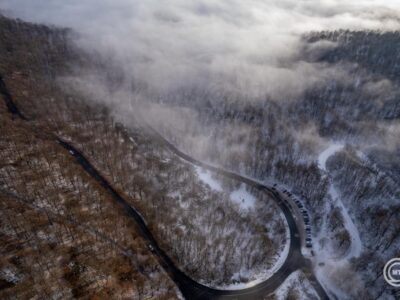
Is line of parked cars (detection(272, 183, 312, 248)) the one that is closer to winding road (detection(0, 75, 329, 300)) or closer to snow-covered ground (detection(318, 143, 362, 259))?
winding road (detection(0, 75, 329, 300))

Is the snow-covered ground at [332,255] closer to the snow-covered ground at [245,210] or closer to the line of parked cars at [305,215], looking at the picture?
→ the line of parked cars at [305,215]

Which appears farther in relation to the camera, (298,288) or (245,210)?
(245,210)

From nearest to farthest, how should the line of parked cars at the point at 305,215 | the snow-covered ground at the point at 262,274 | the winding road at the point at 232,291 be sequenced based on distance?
the winding road at the point at 232,291
the snow-covered ground at the point at 262,274
the line of parked cars at the point at 305,215

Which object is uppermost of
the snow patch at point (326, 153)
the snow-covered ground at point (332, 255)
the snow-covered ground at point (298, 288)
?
the snow patch at point (326, 153)

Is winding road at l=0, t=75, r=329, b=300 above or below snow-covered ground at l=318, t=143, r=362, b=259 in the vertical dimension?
below

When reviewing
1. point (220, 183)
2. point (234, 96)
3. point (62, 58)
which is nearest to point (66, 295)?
point (220, 183)

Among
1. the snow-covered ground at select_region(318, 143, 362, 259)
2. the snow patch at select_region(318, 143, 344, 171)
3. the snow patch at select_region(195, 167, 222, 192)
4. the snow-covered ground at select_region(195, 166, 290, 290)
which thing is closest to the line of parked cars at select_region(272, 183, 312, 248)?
the snow-covered ground at select_region(318, 143, 362, 259)

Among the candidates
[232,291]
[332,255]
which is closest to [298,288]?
[332,255]

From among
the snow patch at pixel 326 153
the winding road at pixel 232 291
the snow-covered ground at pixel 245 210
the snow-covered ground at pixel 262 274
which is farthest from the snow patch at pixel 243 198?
the snow patch at pixel 326 153

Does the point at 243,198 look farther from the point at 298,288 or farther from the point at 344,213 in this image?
the point at 298,288

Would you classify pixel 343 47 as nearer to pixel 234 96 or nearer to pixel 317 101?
pixel 317 101

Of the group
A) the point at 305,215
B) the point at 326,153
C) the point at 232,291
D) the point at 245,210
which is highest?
the point at 326,153
